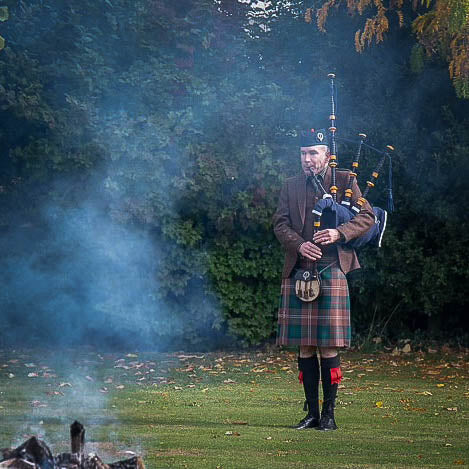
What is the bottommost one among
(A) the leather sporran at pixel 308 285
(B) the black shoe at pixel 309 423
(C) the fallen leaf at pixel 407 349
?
(C) the fallen leaf at pixel 407 349

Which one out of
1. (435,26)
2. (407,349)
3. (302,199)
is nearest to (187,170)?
(435,26)

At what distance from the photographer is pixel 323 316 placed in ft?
19.3

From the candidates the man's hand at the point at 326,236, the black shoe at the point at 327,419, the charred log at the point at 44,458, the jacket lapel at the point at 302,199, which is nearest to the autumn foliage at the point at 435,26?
the jacket lapel at the point at 302,199

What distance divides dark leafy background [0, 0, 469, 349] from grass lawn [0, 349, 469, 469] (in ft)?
2.07

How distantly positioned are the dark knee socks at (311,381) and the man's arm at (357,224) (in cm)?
73

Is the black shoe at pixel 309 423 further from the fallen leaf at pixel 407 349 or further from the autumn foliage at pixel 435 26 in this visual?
the fallen leaf at pixel 407 349

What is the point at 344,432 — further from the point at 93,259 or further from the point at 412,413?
the point at 93,259

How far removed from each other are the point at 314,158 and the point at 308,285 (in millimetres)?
748

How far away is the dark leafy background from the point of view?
1059cm

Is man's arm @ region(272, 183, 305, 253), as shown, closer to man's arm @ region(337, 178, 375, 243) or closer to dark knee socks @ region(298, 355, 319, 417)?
man's arm @ region(337, 178, 375, 243)

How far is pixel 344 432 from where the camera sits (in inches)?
226

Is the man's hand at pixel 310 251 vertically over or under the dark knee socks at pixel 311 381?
over

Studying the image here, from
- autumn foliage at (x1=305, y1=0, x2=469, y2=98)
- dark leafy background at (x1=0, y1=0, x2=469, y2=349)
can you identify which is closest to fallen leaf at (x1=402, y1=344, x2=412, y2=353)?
dark leafy background at (x1=0, y1=0, x2=469, y2=349)

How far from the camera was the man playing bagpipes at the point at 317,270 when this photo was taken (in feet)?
19.2
